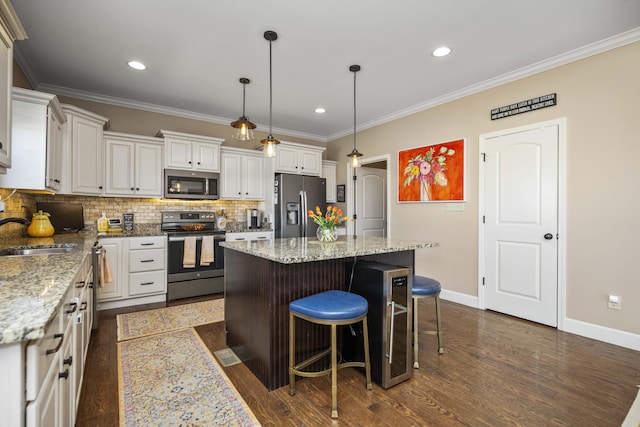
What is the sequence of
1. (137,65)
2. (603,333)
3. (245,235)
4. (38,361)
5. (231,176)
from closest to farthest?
(38,361) → (603,333) → (137,65) → (245,235) → (231,176)

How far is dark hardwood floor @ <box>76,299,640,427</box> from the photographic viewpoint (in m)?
1.73

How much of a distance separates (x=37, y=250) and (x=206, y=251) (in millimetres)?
1939

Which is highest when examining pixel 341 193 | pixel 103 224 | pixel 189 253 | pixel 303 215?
pixel 341 193

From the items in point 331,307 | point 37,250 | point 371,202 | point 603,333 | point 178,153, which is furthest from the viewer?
point 371,202

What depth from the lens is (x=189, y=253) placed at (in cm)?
399

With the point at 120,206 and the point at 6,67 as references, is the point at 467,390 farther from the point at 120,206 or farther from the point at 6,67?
the point at 120,206

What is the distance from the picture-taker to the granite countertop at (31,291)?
752mm

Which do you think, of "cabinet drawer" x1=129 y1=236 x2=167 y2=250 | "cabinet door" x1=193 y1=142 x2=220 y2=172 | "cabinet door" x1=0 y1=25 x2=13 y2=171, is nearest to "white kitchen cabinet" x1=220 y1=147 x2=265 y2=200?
"cabinet door" x1=193 y1=142 x2=220 y2=172

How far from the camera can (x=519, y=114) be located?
10.8 feet

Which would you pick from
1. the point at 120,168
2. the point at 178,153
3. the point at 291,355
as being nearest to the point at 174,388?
the point at 291,355

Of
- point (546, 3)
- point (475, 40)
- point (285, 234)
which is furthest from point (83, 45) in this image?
point (546, 3)

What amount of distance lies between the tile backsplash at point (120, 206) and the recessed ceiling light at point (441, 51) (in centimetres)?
348

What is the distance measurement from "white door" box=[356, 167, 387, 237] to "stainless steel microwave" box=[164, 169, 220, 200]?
8.25 ft

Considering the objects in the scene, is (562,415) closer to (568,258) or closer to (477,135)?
(568,258)
